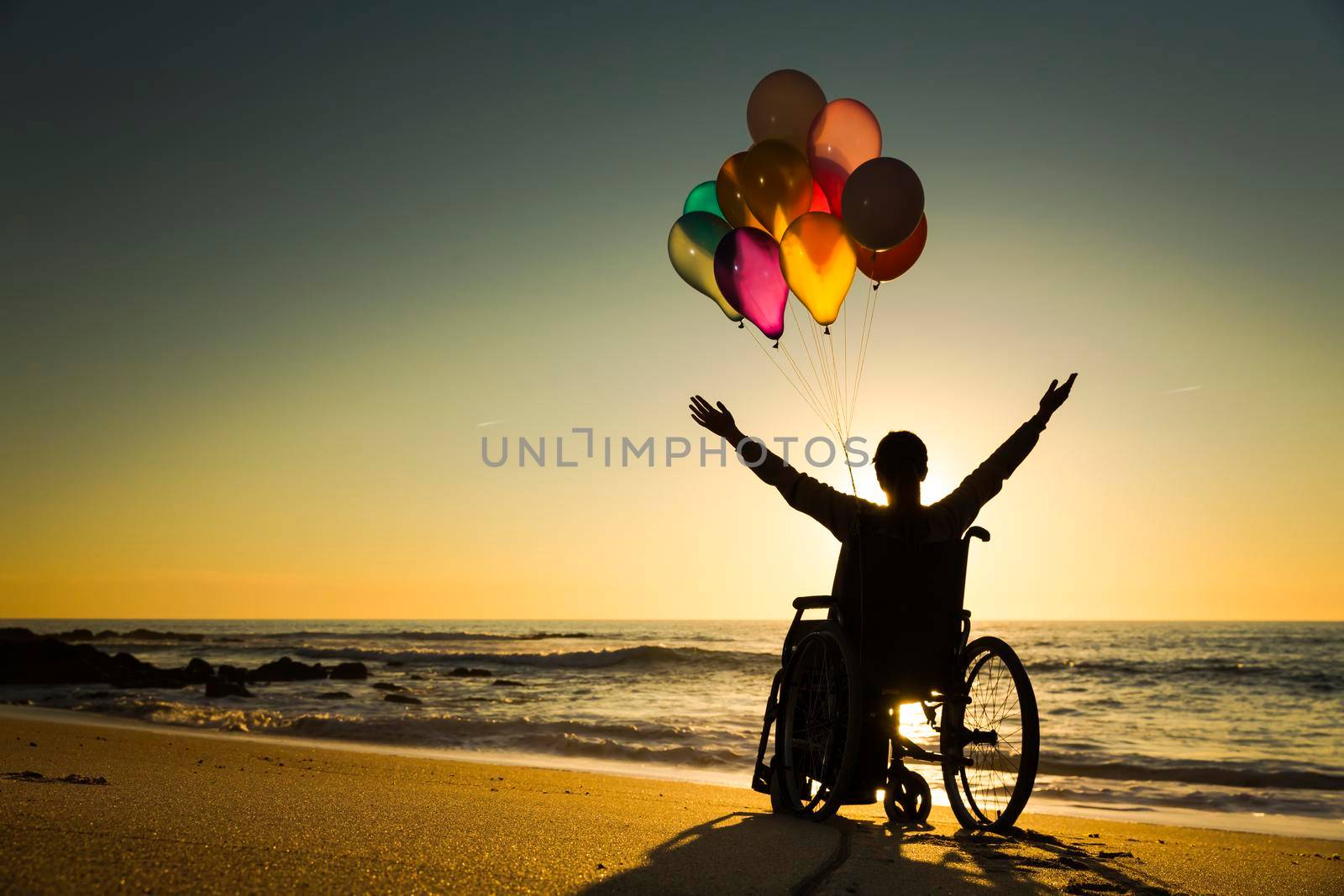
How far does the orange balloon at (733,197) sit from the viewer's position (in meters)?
5.76

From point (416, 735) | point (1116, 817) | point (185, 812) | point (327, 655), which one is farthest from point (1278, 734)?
point (327, 655)

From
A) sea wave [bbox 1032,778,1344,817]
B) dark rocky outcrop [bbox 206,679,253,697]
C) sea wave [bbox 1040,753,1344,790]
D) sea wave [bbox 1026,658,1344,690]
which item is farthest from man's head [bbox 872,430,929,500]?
sea wave [bbox 1026,658,1344,690]

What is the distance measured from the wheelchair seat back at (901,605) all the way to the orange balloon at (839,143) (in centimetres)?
279

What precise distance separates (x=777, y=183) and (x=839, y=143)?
0.58 m

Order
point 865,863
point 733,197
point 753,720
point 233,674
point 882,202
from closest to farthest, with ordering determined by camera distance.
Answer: point 865,863, point 882,202, point 733,197, point 753,720, point 233,674

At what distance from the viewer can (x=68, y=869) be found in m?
1.87

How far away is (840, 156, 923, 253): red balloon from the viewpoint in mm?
4879

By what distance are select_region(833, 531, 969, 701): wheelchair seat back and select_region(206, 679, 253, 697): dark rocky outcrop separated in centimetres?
1605

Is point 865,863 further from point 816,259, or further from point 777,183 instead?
point 777,183

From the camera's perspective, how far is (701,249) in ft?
19.8

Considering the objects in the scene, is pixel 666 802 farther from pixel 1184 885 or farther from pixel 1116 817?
pixel 1116 817

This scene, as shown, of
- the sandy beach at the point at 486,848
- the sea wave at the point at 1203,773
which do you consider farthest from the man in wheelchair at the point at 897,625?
the sea wave at the point at 1203,773

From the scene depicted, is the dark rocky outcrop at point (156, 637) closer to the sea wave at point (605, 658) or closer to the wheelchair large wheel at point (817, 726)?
the sea wave at point (605, 658)

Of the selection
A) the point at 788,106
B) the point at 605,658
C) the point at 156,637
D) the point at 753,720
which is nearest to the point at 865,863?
the point at 788,106
